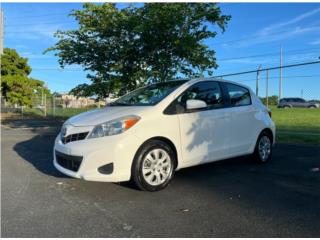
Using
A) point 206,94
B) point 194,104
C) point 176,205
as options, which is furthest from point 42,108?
point 176,205

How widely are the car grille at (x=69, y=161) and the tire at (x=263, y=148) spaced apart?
3.41 meters

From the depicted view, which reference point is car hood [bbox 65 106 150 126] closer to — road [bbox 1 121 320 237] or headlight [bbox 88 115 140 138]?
headlight [bbox 88 115 140 138]

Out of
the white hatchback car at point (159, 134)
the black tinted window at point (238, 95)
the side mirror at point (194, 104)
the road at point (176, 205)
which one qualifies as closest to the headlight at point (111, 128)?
the white hatchback car at point (159, 134)

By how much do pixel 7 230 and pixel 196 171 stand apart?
3.23 meters

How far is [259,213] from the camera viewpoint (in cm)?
346

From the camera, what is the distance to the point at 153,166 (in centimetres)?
427

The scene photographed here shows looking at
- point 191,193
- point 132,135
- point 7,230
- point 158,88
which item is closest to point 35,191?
point 7,230

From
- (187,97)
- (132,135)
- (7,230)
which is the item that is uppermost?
(187,97)

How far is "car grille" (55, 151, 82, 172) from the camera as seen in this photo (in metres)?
4.09

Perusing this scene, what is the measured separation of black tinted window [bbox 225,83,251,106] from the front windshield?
0.97 metres

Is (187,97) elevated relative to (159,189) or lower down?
elevated

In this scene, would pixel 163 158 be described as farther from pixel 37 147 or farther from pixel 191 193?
pixel 37 147

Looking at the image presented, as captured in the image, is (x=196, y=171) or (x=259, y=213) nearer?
(x=259, y=213)

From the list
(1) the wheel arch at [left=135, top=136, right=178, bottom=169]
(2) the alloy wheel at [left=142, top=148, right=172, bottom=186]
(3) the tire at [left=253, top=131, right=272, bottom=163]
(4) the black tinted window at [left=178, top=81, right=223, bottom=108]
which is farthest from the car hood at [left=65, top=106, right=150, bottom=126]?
(3) the tire at [left=253, top=131, right=272, bottom=163]
